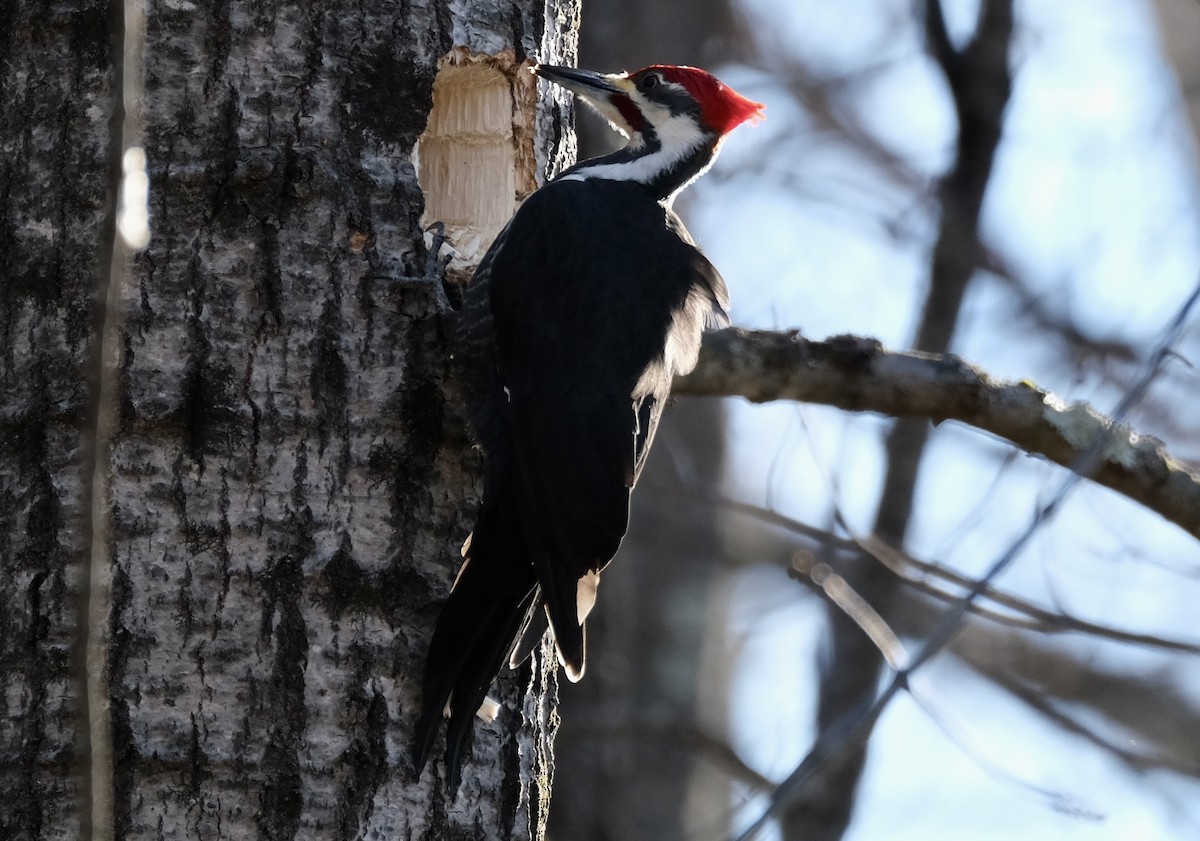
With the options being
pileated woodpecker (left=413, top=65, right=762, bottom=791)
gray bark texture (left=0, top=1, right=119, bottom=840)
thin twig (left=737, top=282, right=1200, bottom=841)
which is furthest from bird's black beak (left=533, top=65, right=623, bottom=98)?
thin twig (left=737, top=282, right=1200, bottom=841)

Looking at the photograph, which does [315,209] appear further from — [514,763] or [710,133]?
[710,133]

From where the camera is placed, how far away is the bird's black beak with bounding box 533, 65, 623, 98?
2.74 meters

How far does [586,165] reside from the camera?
3.35 metres

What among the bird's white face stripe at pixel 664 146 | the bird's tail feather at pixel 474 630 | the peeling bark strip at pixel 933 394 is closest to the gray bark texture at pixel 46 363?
the bird's tail feather at pixel 474 630

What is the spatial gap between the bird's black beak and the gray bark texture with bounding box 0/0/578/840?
1.32 feet

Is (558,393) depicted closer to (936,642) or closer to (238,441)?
(238,441)

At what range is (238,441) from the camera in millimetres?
2117

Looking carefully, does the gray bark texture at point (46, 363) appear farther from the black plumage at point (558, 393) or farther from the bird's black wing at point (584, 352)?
the bird's black wing at point (584, 352)

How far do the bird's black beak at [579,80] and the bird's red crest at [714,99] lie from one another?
19 centimetres

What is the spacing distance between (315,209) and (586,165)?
1.20m

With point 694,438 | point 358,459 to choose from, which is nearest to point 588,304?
point 358,459

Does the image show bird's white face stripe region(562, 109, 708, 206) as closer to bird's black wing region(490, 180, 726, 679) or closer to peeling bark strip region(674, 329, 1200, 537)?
bird's black wing region(490, 180, 726, 679)

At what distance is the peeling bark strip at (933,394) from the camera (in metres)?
2.54

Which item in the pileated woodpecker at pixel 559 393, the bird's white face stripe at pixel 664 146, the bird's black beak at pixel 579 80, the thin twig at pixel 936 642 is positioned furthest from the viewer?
the bird's white face stripe at pixel 664 146
